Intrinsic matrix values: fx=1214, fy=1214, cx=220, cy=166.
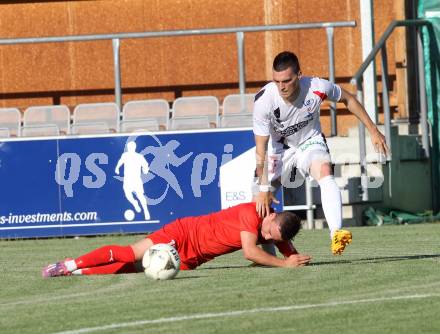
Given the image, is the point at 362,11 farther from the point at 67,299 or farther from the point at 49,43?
the point at 67,299

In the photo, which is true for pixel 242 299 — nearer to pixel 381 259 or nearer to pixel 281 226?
pixel 281 226

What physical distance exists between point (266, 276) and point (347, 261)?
1.62m

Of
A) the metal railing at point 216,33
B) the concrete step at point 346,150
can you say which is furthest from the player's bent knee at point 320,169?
the metal railing at point 216,33

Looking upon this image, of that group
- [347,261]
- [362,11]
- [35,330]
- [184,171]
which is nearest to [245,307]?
[35,330]

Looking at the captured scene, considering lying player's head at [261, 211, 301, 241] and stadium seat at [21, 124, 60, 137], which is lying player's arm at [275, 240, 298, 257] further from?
stadium seat at [21, 124, 60, 137]

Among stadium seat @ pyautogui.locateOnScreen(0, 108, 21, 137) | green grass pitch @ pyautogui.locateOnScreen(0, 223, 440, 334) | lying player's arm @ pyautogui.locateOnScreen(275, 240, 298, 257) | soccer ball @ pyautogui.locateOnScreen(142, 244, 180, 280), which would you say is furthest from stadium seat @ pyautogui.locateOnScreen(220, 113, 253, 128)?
soccer ball @ pyautogui.locateOnScreen(142, 244, 180, 280)

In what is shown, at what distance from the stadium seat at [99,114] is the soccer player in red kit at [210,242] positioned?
8.40 m

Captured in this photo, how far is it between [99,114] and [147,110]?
76 cm

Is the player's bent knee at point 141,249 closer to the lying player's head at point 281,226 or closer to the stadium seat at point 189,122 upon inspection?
the lying player's head at point 281,226

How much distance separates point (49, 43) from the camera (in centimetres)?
2181

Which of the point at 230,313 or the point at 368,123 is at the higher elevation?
the point at 368,123

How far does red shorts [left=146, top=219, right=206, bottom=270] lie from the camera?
34.0 feet

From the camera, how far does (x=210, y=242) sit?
10.3m

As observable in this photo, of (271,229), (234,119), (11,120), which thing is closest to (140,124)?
(234,119)
